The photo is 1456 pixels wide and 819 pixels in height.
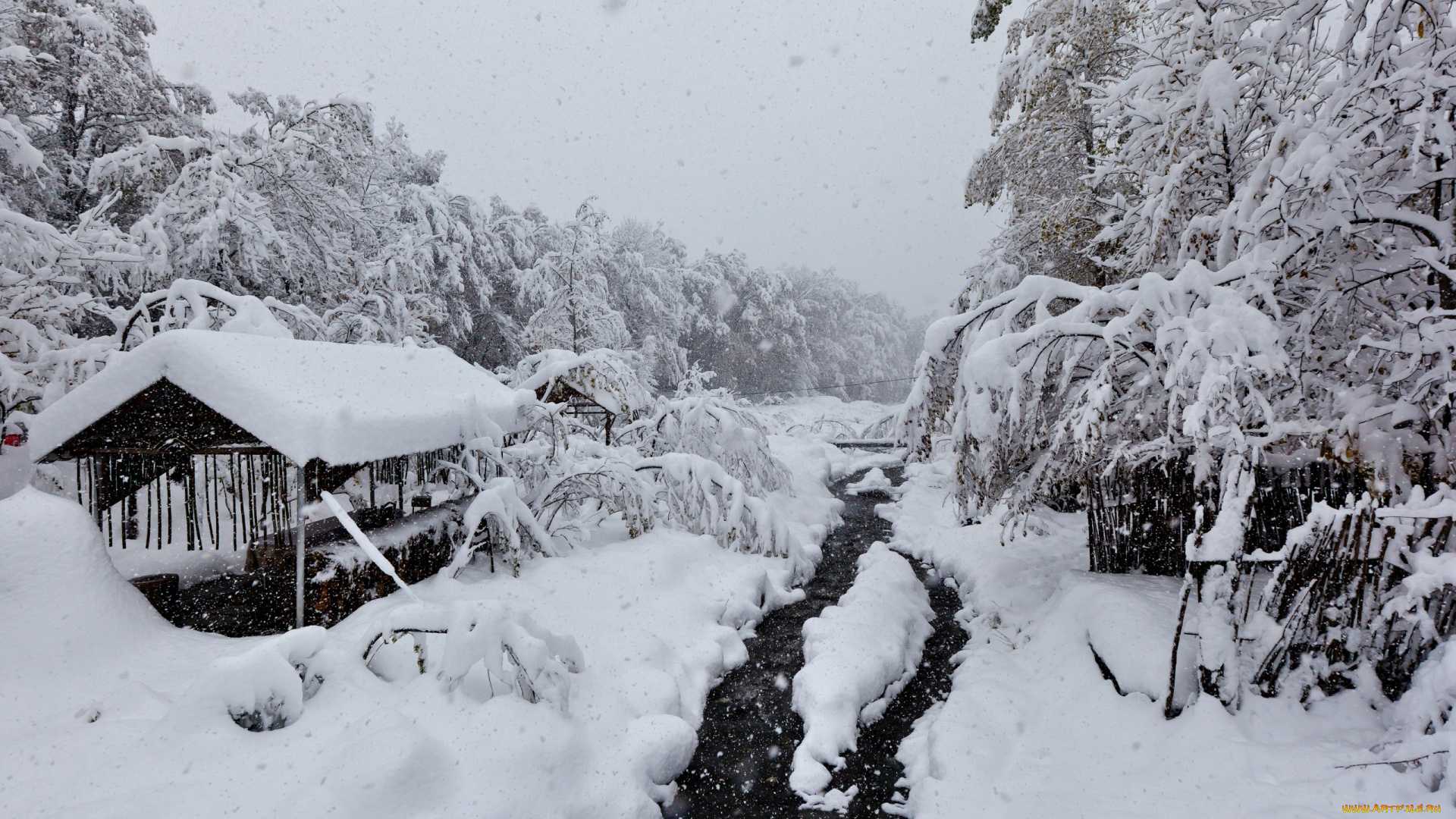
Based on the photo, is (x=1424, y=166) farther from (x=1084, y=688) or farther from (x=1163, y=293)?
(x=1084, y=688)

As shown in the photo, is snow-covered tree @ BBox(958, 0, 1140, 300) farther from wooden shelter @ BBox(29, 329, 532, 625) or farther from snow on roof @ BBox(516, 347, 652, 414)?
wooden shelter @ BBox(29, 329, 532, 625)

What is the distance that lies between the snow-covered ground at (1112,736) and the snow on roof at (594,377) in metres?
7.69

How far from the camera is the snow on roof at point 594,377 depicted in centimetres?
1093

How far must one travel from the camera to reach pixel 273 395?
5070mm

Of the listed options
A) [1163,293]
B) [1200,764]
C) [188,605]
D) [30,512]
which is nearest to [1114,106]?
[1163,293]

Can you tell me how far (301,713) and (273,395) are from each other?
255 centimetres

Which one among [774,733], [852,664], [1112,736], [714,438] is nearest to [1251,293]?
[1112,736]

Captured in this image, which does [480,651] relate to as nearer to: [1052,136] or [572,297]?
[1052,136]

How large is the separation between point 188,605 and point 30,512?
180 centimetres

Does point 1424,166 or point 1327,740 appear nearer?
point 1327,740

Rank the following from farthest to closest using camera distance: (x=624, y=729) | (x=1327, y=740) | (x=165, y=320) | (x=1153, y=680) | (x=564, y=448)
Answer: (x=564, y=448)
(x=165, y=320)
(x=624, y=729)
(x=1153, y=680)
(x=1327, y=740)

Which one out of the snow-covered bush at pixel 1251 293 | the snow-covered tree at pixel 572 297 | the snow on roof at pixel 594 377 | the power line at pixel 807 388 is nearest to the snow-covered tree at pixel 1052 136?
the snow-covered bush at pixel 1251 293

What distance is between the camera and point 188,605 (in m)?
6.04

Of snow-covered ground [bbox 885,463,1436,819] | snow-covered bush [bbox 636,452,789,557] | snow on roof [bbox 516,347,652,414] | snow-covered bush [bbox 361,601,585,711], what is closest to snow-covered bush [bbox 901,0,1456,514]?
snow-covered ground [bbox 885,463,1436,819]
